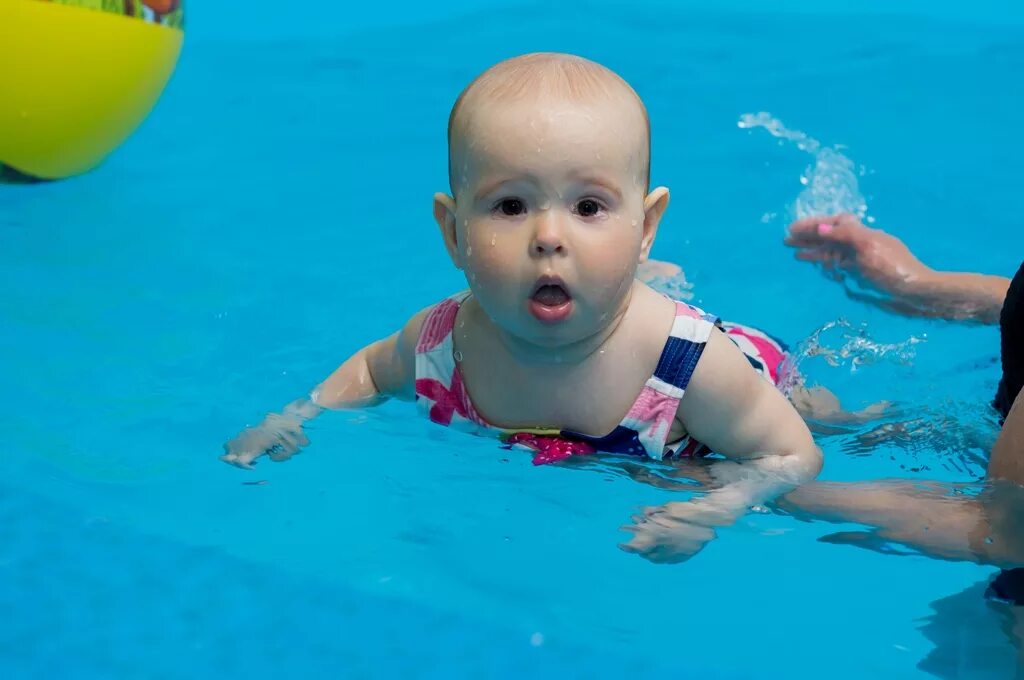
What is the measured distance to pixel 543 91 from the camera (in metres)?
2.37

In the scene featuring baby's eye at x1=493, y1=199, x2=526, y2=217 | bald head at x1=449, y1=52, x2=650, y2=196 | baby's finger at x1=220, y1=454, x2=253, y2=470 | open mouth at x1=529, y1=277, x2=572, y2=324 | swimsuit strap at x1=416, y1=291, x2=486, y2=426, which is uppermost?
bald head at x1=449, y1=52, x2=650, y2=196

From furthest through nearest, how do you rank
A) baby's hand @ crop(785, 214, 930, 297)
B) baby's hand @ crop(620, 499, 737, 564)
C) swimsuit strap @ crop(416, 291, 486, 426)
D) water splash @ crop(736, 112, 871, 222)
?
water splash @ crop(736, 112, 871, 222) → baby's hand @ crop(785, 214, 930, 297) → swimsuit strap @ crop(416, 291, 486, 426) → baby's hand @ crop(620, 499, 737, 564)

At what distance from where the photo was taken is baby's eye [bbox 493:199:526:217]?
2389 millimetres

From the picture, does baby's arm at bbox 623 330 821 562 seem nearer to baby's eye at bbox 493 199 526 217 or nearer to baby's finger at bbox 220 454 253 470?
baby's eye at bbox 493 199 526 217

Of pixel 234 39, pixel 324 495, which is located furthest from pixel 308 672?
pixel 234 39

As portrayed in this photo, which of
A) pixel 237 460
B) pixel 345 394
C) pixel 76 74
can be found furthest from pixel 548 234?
pixel 76 74

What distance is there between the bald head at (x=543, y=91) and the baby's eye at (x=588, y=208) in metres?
0.14

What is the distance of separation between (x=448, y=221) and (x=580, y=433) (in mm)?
535

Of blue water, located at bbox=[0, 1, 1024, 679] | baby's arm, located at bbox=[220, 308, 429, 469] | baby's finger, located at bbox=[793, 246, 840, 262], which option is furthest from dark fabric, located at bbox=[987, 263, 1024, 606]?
baby's arm, located at bbox=[220, 308, 429, 469]

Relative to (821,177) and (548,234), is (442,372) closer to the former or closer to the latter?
(548,234)

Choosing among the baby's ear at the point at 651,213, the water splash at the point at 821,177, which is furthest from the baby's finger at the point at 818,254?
the baby's ear at the point at 651,213

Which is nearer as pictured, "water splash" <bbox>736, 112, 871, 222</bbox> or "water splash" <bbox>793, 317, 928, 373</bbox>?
"water splash" <bbox>793, 317, 928, 373</bbox>

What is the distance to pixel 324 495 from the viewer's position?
2871 mm

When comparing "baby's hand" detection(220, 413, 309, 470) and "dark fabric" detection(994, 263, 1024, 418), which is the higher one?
"dark fabric" detection(994, 263, 1024, 418)
